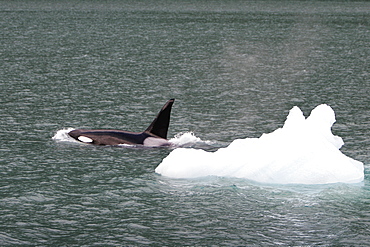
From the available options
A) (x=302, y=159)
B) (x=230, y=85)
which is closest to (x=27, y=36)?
(x=230, y=85)

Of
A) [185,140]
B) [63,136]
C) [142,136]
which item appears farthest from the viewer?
[63,136]

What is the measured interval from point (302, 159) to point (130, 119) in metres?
16.3

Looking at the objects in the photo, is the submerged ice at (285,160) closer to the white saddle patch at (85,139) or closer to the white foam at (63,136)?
the white saddle patch at (85,139)

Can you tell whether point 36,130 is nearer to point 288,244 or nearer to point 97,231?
point 97,231

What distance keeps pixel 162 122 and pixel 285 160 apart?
7.99 m

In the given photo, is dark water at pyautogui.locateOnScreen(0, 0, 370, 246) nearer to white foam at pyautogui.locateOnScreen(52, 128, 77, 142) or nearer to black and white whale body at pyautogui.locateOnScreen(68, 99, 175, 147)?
white foam at pyautogui.locateOnScreen(52, 128, 77, 142)

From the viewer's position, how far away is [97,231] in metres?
20.7

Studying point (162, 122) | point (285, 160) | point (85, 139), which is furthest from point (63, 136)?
point (285, 160)

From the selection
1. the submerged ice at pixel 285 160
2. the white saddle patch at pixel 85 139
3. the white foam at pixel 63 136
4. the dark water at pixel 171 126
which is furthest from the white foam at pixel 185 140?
the submerged ice at pixel 285 160

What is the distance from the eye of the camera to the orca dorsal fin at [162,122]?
31.6m

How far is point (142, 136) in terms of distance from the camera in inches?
1265

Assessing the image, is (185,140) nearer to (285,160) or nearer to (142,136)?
(142,136)

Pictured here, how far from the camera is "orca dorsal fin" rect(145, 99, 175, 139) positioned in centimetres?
3158

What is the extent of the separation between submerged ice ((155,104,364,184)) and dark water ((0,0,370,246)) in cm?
47
